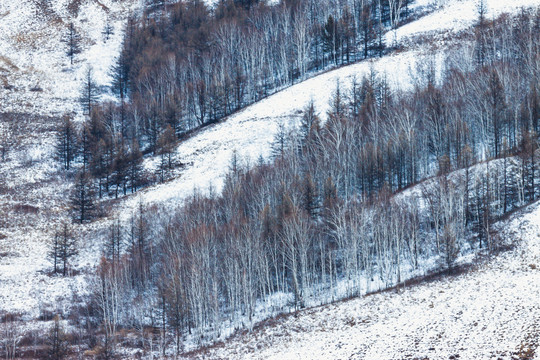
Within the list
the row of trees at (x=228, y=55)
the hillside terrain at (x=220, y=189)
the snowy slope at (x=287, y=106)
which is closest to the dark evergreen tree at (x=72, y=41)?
the hillside terrain at (x=220, y=189)

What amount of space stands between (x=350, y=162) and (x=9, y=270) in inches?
1758

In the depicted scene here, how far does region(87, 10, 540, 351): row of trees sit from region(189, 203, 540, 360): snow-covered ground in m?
4.09

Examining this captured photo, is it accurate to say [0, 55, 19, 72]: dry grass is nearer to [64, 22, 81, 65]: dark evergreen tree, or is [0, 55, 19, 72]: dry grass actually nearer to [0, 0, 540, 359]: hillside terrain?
[0, 0, 540, 359]: hillside terrain

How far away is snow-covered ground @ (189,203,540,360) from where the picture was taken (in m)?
26.2

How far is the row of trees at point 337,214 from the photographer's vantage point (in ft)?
157

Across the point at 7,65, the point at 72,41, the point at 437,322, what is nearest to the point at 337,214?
the point at 437,322

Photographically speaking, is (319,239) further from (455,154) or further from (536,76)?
(536,76)

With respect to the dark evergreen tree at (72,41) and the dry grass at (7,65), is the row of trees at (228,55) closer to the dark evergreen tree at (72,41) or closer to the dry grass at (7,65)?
the dark evergreen tree at (72,41)

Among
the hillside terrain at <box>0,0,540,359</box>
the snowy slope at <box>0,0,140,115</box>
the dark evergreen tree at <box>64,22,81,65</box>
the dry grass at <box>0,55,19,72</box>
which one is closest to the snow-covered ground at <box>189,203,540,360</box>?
the hillside terrain at <box>0,0,540,359</box>

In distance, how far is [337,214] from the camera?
51312 millimetres

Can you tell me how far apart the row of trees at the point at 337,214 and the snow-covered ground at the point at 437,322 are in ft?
13.4

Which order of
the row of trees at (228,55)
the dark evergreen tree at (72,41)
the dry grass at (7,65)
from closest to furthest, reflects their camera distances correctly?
the row of trees at (228,55), the dry grass at (7,65), the dark evergreen tree at (72,41)

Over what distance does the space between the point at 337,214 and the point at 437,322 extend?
852 inches

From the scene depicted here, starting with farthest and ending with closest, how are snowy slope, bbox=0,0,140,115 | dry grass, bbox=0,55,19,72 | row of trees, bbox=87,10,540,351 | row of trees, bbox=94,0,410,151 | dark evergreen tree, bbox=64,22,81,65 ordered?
dark evergreen tree, bbox=64,22,81,65, dry grass, bbox=0,55,19,72, snowy slope, bbox=0,0,140,115, row of trees, bbox=94,0,410,151, row of trees, bbox=87,10,540,351
